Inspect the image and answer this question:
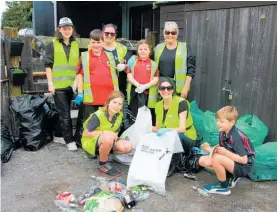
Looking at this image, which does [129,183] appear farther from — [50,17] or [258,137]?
[50,17]

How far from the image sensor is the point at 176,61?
405 centimetres

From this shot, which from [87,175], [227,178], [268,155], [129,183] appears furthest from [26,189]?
[268,155]

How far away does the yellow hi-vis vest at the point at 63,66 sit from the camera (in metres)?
4.27

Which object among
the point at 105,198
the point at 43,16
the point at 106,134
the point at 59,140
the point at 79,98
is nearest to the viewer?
the point at 105,198

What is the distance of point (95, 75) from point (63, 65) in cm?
53

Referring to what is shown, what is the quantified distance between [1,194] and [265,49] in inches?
139

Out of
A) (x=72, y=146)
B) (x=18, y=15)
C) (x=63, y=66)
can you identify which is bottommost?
(x=72, y=146)

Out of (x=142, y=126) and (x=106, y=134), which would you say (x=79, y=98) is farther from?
(x=142, y=126)

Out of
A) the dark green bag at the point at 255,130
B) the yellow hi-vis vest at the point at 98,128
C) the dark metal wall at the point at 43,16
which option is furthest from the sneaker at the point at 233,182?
the dark metal wall at the point at 43,16

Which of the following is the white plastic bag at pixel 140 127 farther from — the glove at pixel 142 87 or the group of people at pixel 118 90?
the glove at pixel 142 87

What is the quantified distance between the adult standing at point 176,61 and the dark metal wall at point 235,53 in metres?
0.76

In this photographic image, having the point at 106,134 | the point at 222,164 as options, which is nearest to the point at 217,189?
the point at 222,164

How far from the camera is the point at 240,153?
310 cm

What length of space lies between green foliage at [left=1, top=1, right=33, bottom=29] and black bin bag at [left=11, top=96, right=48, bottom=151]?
22271mm
